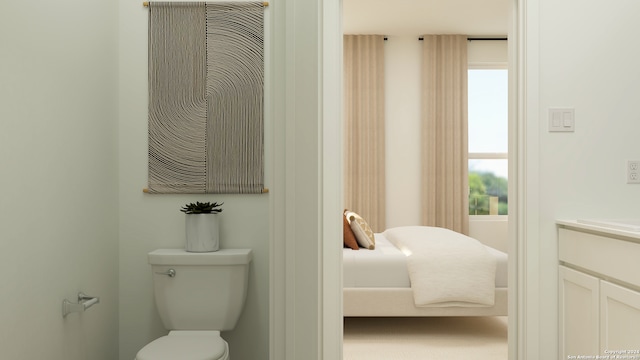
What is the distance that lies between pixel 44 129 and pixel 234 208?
37.2 inches

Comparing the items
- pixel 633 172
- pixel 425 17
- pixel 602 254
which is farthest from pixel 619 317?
pixel 425 17

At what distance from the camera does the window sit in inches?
239

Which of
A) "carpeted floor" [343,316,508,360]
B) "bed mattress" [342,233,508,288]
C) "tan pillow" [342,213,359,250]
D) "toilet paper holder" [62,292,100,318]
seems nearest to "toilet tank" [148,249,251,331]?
"toilet paper holder" [62,292,100,318]

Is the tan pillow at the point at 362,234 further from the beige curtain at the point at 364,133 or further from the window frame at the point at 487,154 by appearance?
the window frame at the point at 487,154

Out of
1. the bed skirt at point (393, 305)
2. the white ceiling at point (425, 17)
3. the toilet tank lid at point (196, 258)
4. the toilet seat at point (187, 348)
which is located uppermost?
the white ceiling at point (425, 17)

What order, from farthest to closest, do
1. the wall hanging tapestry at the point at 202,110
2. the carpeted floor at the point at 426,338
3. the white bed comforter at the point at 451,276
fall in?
the white bed comforter at the point at 451,276
the carpeted floor at the point at 426,338
the wall hanging tapestry at the point at 202,110

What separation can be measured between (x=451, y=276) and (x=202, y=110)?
6.71ft

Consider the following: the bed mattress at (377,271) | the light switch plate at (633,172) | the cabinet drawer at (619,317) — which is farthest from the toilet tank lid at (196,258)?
the light switch plate at (633,172)

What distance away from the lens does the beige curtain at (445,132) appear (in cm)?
586

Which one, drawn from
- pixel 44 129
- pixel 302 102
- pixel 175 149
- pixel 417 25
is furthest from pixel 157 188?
pixel 417 25

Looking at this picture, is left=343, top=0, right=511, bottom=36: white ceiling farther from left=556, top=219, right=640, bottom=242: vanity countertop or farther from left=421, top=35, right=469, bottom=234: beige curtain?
left=556, top=219, right=640, bottom=242: vanity countertop

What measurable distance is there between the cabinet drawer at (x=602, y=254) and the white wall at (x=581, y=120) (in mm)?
83

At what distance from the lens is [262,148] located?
8.18 feet

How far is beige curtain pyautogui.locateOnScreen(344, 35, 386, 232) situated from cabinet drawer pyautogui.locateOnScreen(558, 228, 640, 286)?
3.61 meters
